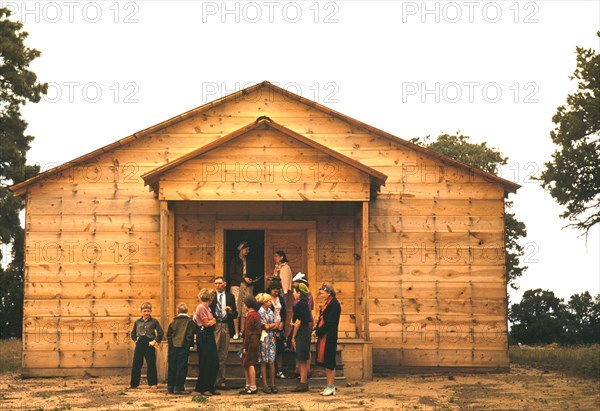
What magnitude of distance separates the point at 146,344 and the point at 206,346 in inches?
90.5

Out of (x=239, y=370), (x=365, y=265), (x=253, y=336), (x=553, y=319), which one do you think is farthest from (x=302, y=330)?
(x=553, y=319)

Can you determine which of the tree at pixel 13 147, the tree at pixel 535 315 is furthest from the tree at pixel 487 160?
the tree at pixel 13 147

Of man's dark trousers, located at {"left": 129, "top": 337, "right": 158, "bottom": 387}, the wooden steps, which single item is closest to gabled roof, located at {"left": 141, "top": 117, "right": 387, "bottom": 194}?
man's dark trousers, located at {"left": 129, "top": 337, "right": 158, "bottom": 387}

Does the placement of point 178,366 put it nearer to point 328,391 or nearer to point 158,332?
point 158,332

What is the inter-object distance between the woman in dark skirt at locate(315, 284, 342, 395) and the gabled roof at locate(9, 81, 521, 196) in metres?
6.47

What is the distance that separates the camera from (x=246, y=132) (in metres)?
22.0

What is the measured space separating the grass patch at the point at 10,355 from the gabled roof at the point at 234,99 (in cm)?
540

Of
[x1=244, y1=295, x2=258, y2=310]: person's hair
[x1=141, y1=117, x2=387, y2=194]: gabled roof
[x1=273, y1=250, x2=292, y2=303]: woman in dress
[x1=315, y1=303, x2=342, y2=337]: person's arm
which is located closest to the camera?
[x1=244, y1=295, x2=258, y2=310]: person's hair

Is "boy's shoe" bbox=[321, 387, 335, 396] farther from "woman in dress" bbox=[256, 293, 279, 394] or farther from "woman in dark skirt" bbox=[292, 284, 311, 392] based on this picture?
"woman in dress" bbox=[256, 293, 279, 394]

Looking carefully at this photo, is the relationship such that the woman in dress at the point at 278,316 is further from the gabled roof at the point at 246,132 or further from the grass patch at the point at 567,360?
the grass patch at the point at 567,360

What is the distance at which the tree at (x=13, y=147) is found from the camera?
40219 mm

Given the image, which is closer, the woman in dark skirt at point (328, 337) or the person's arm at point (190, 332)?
the woman in dark skirt at point (328, 337)

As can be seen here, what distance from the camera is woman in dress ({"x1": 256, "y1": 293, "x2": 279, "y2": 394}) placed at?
18.7m

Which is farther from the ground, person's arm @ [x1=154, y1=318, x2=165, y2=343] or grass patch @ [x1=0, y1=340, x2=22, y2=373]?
person's arm @ [x1=154, y1=318, x2=165, y2=343]
